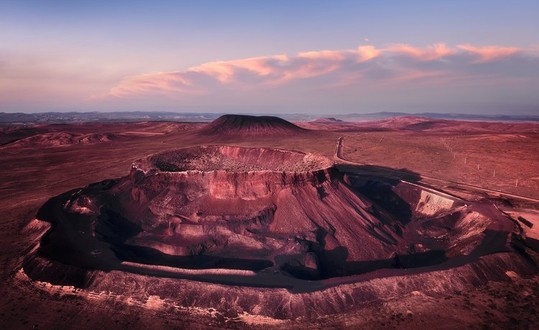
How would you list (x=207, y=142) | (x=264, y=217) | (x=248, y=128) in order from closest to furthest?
(x=264, y=217)
(x=207, y=142)
(x=248, y=128)

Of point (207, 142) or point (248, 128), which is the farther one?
point (248, 128)

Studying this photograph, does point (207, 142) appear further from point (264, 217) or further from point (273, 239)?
point (273, 239)

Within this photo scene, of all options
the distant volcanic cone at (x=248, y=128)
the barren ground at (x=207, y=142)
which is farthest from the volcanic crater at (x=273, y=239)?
the distant volcanic cone at (x=248, y=128)

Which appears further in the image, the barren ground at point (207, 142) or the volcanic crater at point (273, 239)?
the volcanic crater at point (273, 239)

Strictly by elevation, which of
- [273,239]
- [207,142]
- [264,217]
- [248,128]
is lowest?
[273,239]

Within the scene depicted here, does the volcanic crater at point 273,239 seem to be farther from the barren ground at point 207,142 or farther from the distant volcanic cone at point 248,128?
the distant volcanic cone at point 248,128

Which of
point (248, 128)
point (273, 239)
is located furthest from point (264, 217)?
point (248, 128)
